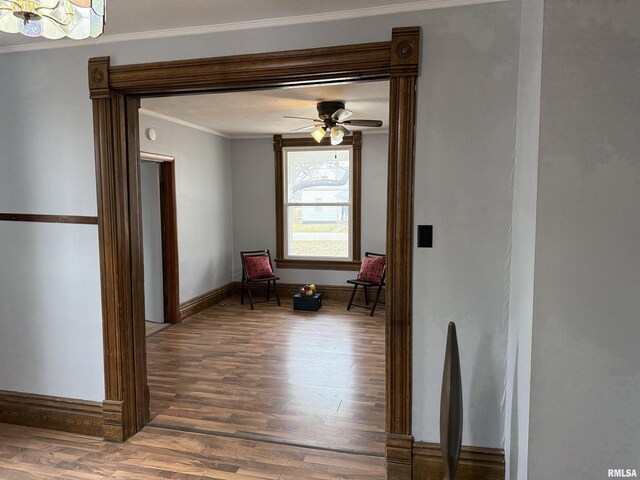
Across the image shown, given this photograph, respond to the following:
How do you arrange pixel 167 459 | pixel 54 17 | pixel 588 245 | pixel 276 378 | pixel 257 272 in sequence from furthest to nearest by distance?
1. pixel 257 272
2. pixel 276 378
3. pixel 167 459
4. pixel 588 245
5. pixel 54 17

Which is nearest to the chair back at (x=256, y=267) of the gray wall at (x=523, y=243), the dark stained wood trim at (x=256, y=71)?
the dark stained wood trim at (x=256, y=71)

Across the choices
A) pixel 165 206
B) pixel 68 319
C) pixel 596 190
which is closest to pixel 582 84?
pixel 596 190

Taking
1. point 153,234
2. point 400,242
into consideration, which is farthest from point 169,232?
point 400,242

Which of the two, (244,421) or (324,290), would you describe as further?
(324,290)

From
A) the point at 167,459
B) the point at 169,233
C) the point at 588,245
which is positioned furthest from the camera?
the point at 169,233

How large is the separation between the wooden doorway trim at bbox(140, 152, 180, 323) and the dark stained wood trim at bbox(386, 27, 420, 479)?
3.65 metres

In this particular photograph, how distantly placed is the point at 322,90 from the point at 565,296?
291 centimetres

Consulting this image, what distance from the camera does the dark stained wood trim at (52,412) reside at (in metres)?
2.69

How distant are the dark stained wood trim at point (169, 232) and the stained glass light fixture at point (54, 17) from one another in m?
3.84

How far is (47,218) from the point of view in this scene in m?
2.65

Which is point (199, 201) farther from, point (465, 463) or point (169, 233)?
point (465, 463)

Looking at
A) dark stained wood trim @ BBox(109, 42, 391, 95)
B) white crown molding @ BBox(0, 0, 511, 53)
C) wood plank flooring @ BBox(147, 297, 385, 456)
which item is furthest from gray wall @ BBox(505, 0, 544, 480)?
wood plank flooring @ BBox(147, 297, 385, 456)

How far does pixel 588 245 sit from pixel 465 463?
133cm

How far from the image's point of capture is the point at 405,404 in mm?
2221
